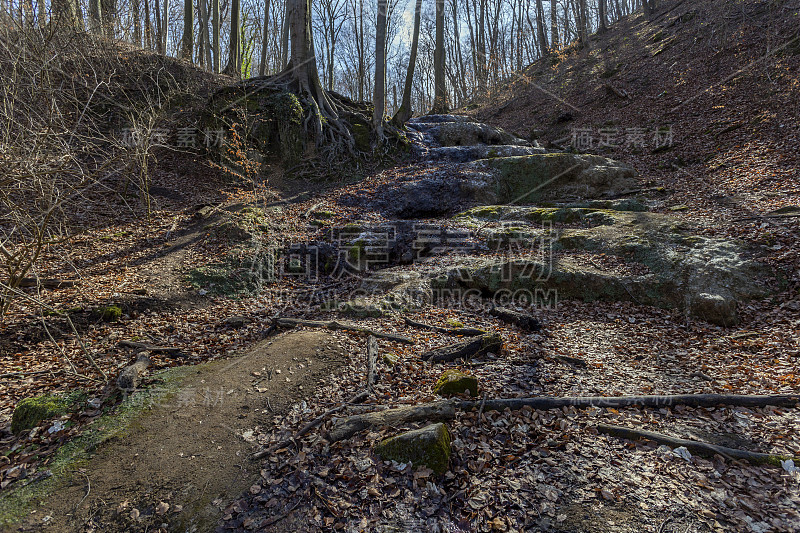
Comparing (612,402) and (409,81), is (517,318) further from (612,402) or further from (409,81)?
(409,81)

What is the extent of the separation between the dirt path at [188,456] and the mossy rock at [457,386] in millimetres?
1574

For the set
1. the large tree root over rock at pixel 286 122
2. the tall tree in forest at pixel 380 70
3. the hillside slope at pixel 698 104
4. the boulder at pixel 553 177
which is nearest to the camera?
the hillside slope at pixel 698 104

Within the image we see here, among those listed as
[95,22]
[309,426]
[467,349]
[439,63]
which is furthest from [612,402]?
[439,63]

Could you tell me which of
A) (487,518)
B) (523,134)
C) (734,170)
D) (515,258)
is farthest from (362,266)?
(523,134)

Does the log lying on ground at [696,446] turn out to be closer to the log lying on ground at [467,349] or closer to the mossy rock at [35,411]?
the log lying on ground at [467,349]

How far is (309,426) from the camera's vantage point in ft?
12.3

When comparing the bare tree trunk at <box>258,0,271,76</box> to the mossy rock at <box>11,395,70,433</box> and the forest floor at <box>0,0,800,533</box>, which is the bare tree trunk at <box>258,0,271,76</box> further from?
the mossy rock at <box>11,395,70,433</box>

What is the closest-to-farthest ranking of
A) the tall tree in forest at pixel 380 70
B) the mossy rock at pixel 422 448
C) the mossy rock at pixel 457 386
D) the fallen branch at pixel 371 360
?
the mossy rock at pixel 422 448, the mossy rock at pixel 457 386, the fallen branch at pixel 371 360, the tall tree in forest at pixel 380 70

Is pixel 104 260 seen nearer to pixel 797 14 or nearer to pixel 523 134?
pixel 523 134

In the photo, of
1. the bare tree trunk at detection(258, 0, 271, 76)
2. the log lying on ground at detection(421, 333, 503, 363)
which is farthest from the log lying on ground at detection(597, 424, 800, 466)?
the bare tree trunk at detection(258, 0, 271, 76)

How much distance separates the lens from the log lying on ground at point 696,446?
A: 9.98 ft

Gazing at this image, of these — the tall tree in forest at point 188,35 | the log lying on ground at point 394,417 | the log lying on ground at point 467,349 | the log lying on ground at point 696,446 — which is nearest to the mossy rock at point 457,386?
the log lying on ground at point 394,417

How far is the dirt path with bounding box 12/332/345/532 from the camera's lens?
9.47 feet

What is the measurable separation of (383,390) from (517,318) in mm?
3152
